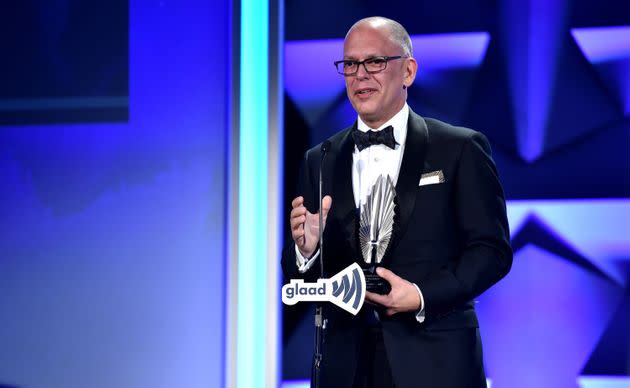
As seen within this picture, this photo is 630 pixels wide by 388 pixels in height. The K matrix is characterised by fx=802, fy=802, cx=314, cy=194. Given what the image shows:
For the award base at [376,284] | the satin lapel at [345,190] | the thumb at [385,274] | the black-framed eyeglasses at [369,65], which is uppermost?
the black-framed eyeglasses at [369,65]

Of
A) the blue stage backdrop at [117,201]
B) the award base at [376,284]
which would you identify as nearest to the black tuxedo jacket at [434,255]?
the award base at [376,284]

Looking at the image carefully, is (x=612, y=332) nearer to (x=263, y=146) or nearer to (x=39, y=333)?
(x=263, y=146)

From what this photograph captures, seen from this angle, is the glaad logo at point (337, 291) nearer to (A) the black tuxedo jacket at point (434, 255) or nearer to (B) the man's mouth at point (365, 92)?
(A) the black tuxedo jacket at point (434, 255)

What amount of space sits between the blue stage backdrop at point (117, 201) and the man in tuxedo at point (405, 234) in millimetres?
1496

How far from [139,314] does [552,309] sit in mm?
1749

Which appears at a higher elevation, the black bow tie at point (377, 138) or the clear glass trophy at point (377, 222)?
the black bow tie at point (377, 138)

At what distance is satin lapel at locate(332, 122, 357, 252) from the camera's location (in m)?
1.96

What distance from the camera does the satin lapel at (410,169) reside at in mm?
1910

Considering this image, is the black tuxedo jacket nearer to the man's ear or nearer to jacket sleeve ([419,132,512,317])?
jacket sleeve ([419,132,512,317])

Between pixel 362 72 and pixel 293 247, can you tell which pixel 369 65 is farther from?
pixel 293 247

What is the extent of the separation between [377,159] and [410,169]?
0.47 ft

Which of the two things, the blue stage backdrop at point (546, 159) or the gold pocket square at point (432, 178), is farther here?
the blue stage backdrop at point (546, 159)

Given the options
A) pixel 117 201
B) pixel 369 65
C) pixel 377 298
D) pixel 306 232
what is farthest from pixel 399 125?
pixel 117 201

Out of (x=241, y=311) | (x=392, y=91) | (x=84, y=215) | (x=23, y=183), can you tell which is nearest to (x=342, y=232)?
(x=392, y=91)
